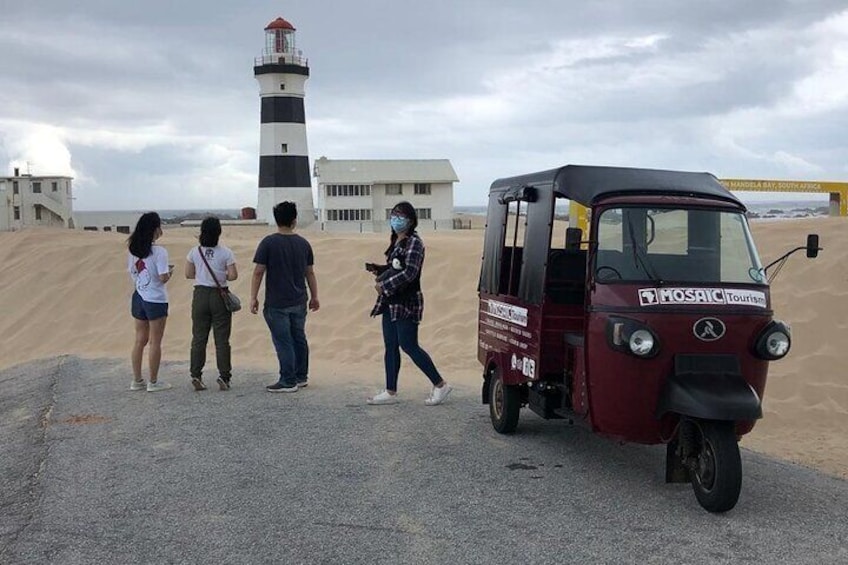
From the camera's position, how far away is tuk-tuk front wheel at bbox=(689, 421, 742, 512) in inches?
223

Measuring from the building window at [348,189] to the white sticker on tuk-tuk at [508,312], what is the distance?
39886mm

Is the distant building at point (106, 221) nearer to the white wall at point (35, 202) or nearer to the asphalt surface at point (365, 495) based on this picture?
the white wall at point (35, 202)

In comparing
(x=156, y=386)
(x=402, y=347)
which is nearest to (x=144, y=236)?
(x=156, y=386)

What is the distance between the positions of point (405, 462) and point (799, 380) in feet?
20.7

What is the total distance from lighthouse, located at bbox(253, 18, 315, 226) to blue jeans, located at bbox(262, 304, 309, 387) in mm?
29115

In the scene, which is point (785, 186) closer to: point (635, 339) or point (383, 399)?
point (383, 399)

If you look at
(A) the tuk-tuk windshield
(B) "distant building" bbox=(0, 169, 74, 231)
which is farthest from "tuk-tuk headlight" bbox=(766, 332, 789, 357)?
(B) "distant building" bbox=(0, 169, 74, 231)

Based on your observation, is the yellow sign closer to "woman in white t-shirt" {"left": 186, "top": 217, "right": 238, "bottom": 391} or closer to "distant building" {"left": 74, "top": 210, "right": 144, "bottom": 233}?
"woman in white t-shirt" {"left": 186, "top": 217, "right": 238, "bottom": 391}

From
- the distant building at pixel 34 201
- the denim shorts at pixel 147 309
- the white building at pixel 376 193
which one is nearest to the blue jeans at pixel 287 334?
the denim shorts at pixel 147 309

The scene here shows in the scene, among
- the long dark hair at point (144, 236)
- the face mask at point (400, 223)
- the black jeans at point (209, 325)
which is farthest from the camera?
the black jeans at point (209, 325)

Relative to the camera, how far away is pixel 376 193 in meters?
48.5

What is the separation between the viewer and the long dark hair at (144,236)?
32.3 ft

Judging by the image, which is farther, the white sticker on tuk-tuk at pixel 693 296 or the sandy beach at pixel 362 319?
the sandy beach at pixel 362 319

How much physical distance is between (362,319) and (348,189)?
1299 inches
